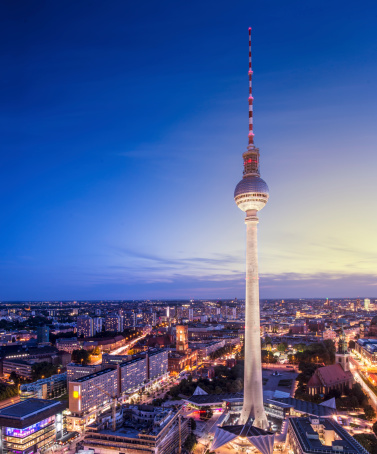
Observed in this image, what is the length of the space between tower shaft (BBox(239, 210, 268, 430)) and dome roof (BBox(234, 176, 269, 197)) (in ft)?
9.37

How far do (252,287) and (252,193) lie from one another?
9.02 metres

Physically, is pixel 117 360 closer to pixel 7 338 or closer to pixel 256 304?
pixel 256 304

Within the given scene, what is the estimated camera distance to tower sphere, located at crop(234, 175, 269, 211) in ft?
120

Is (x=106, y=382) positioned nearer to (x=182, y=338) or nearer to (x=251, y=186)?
(x=251, y=186)

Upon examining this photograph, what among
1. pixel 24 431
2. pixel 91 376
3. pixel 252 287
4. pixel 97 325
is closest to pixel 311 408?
pixel 252 287

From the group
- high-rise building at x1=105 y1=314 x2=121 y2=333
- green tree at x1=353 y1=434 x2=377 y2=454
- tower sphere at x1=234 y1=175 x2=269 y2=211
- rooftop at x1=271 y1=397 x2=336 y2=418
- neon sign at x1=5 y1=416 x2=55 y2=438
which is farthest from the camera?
high-rise building at x1=105 y1=314 x2=121 y2=333

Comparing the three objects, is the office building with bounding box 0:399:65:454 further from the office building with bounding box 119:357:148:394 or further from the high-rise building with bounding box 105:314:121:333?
the high-rise building with bounding box 105:314:121:333

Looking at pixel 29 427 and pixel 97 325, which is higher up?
pixel 29 427

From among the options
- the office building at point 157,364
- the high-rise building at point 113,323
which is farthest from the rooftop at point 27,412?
the high-rise building at point 113,323

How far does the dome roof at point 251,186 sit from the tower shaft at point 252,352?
9.37 feet

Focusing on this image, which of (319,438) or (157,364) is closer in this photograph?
(319,438)

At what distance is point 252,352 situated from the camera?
110 ft

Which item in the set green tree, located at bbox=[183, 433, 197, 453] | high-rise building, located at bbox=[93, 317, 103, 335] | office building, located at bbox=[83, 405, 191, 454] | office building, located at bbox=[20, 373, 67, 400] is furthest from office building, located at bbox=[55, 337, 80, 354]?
green tree, located at bbox=[183, 433, 197, 453]

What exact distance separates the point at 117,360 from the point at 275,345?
126 feet
